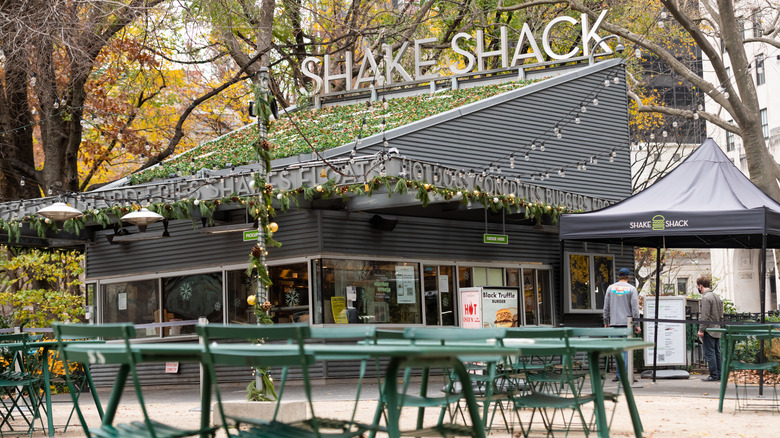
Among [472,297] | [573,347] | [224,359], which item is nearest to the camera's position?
[224,359]

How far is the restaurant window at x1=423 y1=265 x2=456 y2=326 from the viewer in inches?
663


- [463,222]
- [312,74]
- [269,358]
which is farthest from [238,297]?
[269,358]

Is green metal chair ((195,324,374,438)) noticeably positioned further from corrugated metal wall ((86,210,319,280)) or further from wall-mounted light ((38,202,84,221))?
corrugated metal wall ((86,210,319,280))

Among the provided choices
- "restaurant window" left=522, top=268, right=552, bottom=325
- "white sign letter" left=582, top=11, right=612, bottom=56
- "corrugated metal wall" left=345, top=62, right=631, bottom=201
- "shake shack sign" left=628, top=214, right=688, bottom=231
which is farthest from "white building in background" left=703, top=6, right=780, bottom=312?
"shake shack sign" left=628, top=214, right=688, bottom=231

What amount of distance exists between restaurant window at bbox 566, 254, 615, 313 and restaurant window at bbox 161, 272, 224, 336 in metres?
7.00

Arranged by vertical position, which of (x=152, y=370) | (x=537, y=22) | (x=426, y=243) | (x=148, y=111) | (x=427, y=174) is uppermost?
(x=537, y=22)

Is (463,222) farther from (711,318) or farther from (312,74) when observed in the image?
(312,74)

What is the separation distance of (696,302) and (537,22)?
35.7ft

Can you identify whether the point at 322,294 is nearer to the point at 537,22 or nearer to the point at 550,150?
the point at 550,150

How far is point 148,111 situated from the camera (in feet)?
96.0

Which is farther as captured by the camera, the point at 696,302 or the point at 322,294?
the point at 696,302

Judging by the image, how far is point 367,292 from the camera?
15969 millimetres

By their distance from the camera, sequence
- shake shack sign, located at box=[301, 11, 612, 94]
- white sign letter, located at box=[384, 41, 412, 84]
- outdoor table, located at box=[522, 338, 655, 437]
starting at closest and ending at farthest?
1. outdoor table, located at box=[522, 338, 655, 437]
2. shake shack sign, located at box=[301, 11, 612, 94]
3. white sign letter, located at box=[384, 41, 412, 84]

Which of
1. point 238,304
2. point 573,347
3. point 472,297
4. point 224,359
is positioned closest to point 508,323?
point 472,297
